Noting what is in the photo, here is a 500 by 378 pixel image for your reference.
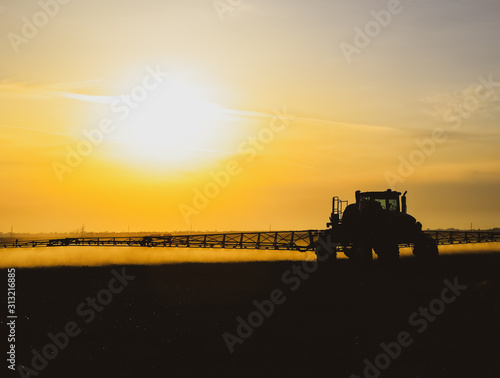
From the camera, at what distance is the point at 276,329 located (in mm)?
13523

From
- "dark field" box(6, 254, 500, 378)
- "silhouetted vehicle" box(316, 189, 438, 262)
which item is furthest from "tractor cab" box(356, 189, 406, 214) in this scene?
"dark field" box(6, 254, 500, 378)

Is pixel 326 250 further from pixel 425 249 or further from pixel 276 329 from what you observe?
pixel 276 329

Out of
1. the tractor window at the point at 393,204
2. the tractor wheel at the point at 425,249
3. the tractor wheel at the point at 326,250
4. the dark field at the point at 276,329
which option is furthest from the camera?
the tractor wheel at the point at 326,250

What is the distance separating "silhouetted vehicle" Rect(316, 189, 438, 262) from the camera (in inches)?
978

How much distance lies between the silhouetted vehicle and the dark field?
57.3 inches

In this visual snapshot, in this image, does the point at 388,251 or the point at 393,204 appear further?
the point at 393,204

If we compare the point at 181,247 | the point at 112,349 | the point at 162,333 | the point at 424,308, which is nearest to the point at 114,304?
the point at 162,333

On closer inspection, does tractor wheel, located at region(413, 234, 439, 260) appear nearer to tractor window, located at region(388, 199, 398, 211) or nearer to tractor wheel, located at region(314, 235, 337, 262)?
tractor window, located at region(388, 199, 398, 211)

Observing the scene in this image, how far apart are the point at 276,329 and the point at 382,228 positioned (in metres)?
12.6

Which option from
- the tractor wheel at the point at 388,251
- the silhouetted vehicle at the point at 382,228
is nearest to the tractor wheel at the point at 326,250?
the silhouetted vehicle at the point at 382,228

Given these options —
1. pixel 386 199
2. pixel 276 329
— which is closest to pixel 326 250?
pixel 386 199

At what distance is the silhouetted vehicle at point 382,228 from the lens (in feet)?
81.5

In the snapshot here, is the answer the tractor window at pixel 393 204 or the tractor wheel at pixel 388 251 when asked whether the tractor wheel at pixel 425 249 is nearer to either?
the tractor window at pixel 393 204

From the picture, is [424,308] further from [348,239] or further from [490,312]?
[348,239]
